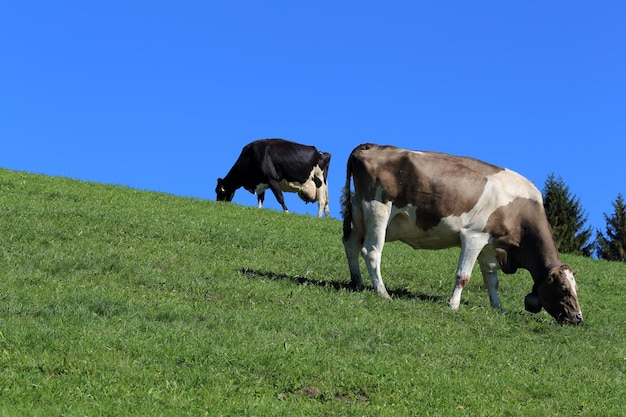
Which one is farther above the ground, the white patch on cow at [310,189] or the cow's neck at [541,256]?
the white patch on cow at [310,189]

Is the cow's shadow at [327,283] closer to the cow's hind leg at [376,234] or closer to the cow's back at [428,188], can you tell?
the cow's hind leg at [376,234]

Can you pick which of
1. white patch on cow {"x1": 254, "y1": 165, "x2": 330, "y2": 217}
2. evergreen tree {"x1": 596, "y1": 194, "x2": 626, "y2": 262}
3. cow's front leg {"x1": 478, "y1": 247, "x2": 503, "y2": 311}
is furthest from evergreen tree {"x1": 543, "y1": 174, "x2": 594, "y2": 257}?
cow's front leg {"x1": 478, "y1": 247, "x2": 503, "y2": 311}

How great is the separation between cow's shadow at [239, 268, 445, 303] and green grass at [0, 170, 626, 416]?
0.07 metres

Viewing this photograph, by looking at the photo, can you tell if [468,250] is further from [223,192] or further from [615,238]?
[615,238]

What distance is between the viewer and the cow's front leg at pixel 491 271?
1653 centimetres

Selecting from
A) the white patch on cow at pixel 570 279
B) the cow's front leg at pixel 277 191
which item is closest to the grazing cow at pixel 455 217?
the white patch on cow at pixel 570 279

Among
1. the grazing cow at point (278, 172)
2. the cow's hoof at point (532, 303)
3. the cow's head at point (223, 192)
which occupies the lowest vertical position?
the cow's hoof at point (532, 303)

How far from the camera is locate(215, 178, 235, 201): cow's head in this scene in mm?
37750

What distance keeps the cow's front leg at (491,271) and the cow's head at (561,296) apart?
1017 mm

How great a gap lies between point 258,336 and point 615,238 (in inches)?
2368

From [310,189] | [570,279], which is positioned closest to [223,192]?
[310,189]

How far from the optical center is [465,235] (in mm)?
15906

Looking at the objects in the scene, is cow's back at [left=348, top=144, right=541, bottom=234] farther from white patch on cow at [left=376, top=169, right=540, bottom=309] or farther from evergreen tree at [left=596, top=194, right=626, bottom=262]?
evergreen tree at [left=596, top=194, right=626, bottom=262]

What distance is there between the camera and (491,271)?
16.7 metres
